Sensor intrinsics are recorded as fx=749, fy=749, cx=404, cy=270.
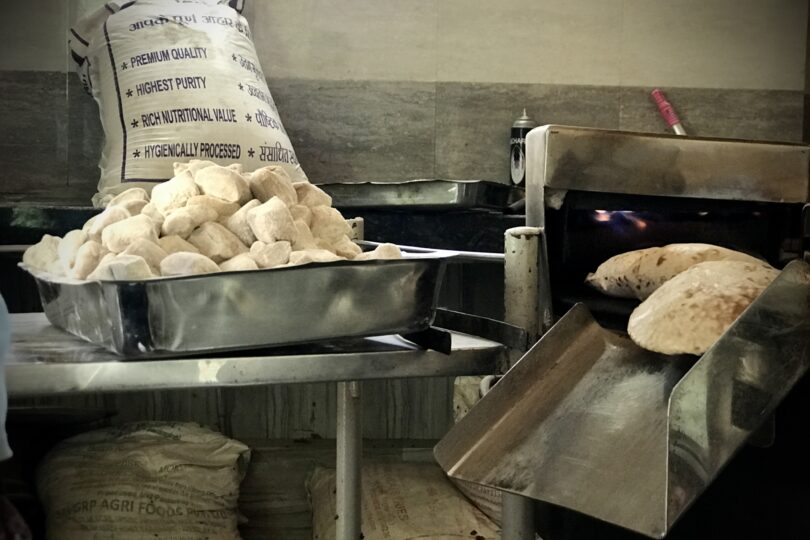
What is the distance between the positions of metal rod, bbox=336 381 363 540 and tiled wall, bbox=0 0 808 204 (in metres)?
1.26

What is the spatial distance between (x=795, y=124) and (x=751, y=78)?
0.20 meters

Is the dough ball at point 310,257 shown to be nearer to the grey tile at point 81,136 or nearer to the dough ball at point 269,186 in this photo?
the dough ball at point 269,186

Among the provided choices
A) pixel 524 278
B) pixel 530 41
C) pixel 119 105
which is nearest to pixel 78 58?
pixel 119 105

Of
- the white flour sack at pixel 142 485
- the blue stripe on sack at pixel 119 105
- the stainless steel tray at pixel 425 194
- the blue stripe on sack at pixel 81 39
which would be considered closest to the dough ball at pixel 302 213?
the stainless steel tray at pixel 425 194

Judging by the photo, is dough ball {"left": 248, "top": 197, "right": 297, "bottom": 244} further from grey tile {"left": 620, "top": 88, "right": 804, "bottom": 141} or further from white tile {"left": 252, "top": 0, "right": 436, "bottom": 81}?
grey tile {"left": 620, "top": 88, "right": 804, "bottom": 141}

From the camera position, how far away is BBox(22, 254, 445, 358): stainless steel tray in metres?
0.71

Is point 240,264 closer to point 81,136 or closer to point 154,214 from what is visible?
point 154,214

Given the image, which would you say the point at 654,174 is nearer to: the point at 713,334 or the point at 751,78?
the point at 713,334

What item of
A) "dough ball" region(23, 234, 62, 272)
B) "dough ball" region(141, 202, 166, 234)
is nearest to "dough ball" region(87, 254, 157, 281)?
"dough ball" region(141, 202, 166, 234)

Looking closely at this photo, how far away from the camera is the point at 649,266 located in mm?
1044

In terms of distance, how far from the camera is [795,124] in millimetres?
2291

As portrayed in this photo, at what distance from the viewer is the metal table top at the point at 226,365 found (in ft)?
2.37

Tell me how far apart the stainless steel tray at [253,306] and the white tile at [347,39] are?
56.9 inches

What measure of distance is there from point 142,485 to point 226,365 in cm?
101
